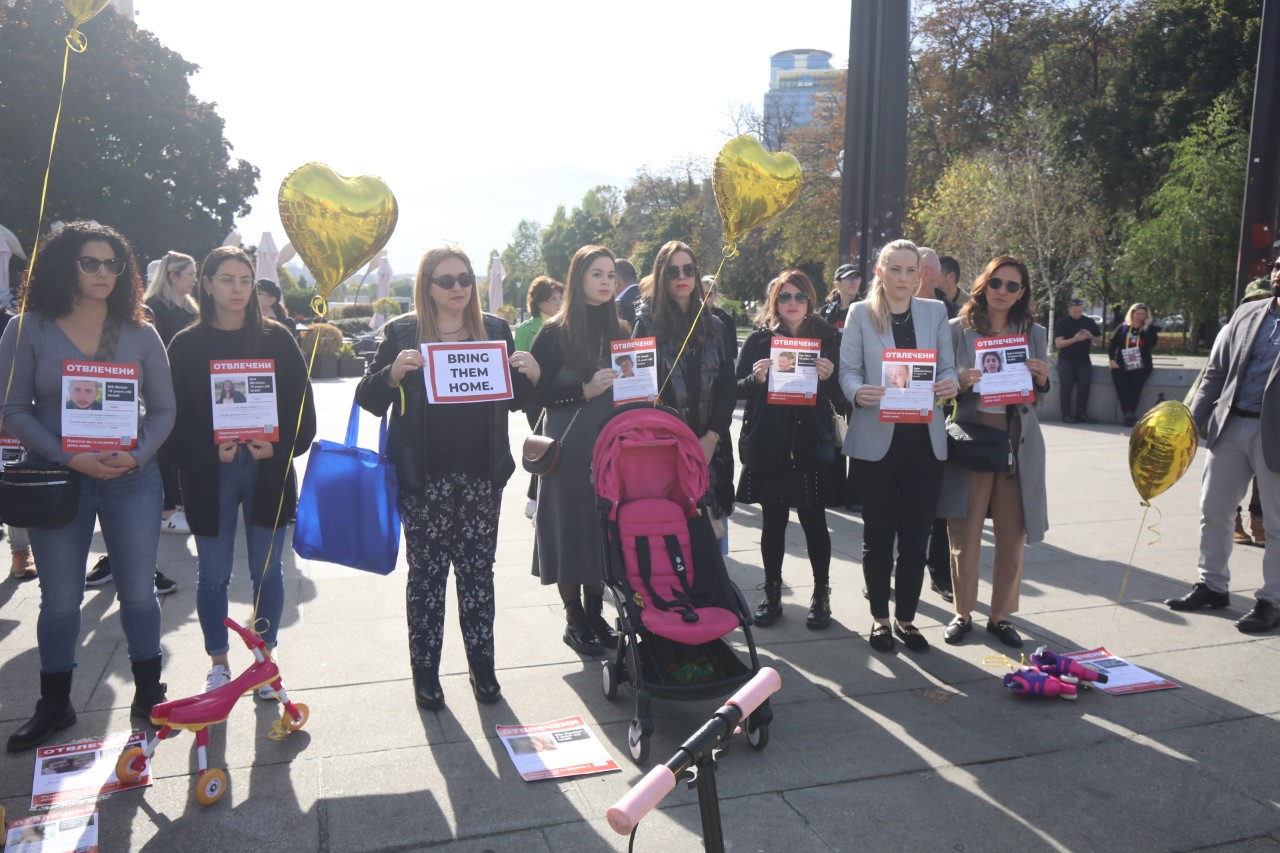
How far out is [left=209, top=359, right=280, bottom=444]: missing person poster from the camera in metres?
4.09

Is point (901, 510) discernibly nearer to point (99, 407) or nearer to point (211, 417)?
point (211, 417)

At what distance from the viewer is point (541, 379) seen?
4.91 meters

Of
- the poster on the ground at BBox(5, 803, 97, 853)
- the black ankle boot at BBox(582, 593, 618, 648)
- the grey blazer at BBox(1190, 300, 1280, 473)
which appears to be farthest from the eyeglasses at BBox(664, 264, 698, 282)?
the poster on the ground at BBox(5, 803, 97, 853)

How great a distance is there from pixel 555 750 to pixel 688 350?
236cm

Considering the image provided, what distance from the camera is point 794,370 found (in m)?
5.25

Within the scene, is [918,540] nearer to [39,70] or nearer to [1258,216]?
[1258,216]

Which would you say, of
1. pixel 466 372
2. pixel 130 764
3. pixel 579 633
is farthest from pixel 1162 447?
pixel 130 764

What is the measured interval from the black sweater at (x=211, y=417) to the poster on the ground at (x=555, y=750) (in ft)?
4.88

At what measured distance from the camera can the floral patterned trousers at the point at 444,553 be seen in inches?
170

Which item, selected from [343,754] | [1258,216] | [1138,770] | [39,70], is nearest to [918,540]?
[1138,770]

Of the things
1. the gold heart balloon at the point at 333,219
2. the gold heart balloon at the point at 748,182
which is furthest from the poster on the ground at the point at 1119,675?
the gold heart balloon at the point at 333,219

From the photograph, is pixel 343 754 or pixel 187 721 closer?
pixel 187 721

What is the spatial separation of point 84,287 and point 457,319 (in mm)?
1527

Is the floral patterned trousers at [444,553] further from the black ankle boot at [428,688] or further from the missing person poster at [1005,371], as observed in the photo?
the missing person poster at [1005,371]
